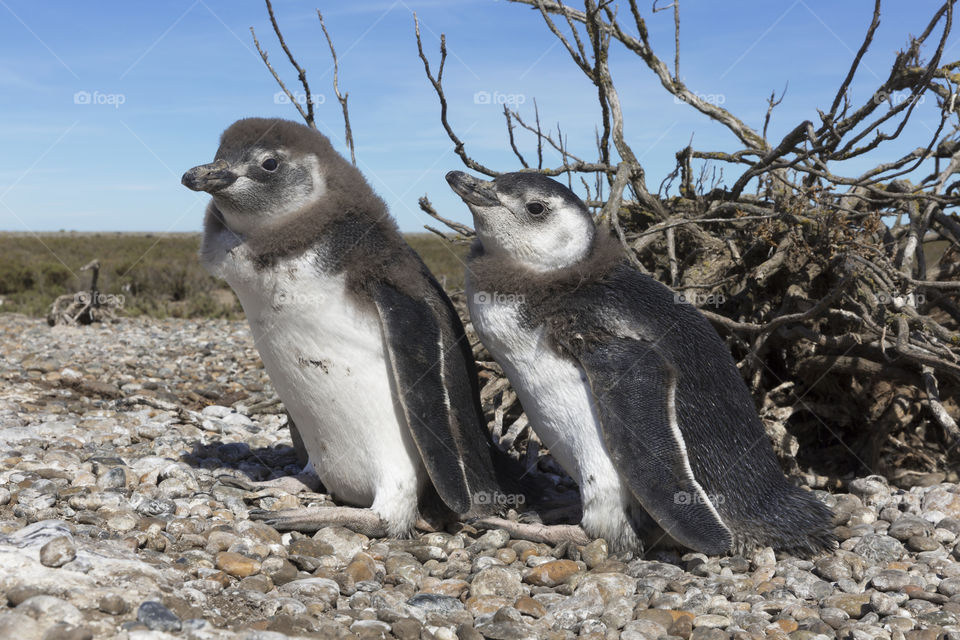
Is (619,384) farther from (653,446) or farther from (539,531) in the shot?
(539,531)

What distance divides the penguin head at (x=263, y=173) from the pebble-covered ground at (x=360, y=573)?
1.24 m

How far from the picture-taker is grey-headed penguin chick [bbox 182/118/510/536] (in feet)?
10.4

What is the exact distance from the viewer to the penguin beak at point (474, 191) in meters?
3.19

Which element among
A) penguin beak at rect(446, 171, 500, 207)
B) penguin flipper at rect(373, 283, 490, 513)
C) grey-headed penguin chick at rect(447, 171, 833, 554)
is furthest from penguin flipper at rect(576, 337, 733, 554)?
penguin beak at rect(446, 171, 500, 207)

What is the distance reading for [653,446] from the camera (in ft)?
9.48

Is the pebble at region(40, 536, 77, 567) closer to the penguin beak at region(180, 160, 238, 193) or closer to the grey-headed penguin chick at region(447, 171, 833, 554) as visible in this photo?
the penguin beak at region(180, 160, 238, 193)

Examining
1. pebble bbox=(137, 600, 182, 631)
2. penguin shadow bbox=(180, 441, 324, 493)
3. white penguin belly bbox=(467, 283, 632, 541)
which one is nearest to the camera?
pebble bbox=(137, 600, 182, 631)

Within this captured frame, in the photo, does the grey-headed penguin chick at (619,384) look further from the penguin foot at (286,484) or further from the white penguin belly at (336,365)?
the penguin foot at (286,484)

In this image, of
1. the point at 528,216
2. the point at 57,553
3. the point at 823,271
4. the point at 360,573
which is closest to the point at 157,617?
the point at 57,553

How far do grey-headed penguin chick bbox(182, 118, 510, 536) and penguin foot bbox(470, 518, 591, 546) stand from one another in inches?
5.9

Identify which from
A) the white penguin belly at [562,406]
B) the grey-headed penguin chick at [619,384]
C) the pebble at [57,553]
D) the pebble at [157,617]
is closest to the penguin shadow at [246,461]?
the white penguin belly at [562,406]

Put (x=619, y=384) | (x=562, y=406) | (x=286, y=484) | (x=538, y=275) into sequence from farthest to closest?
(x=286, y=484) → (x=538, y=275) → (x=562, y=406) → (x=619, y=384)

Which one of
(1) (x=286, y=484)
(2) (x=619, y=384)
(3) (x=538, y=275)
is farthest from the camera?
(1) (x=286, y=484)

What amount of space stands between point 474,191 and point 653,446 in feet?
3.90
